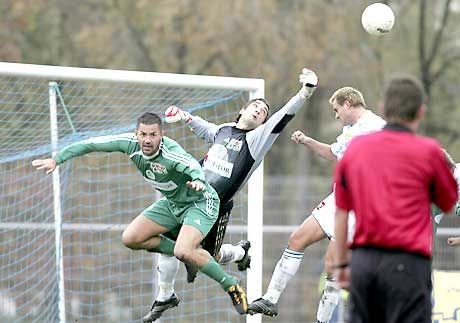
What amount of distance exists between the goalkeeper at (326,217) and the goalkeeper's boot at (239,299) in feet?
0.59

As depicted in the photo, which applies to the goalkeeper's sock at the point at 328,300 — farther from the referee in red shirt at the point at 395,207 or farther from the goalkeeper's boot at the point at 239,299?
the referee in red shirt at the point at 395,207

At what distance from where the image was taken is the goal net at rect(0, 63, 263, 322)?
384 inches

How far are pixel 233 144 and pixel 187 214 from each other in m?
0.78

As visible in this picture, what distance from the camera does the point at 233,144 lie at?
9.02 metres

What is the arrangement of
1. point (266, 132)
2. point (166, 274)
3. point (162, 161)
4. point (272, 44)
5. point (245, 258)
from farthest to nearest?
point (272, 44)
point (245, 258)
point (166, 274)
point (266, 132)
point (162, 161)

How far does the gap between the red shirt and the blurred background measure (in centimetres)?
1347

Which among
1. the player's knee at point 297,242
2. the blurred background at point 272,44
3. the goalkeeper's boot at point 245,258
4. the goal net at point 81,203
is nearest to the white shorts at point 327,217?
the player's knee at point 297,242

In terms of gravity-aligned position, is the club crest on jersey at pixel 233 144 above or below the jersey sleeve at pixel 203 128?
below

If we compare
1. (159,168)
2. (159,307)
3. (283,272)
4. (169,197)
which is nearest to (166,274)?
(159,307)

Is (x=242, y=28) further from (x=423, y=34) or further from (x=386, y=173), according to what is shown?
(x=386, y=173)

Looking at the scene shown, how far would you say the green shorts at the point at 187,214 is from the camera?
8.60 m

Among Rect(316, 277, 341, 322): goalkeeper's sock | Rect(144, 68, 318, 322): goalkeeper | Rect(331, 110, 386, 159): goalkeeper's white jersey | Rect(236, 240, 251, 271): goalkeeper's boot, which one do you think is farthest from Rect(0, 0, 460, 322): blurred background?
Rect(331, 110, 386, 159): goalkeeper's white jersey

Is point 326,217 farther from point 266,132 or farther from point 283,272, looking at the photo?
point 266,132

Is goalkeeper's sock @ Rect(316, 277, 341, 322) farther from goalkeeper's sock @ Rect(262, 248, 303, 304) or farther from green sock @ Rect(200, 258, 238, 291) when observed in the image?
green sock @ Rect(200, 258, 238, 291)
